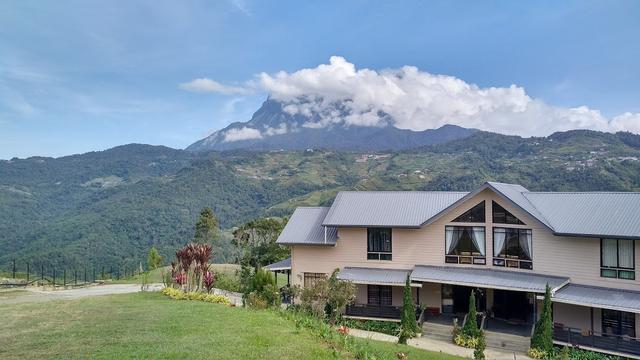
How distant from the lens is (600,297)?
18734 millimetres

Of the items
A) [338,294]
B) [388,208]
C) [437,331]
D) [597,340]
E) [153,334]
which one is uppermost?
[388,208]

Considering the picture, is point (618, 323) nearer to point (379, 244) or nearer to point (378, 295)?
point (378, 295)

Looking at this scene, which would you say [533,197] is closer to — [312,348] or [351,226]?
[351,226]

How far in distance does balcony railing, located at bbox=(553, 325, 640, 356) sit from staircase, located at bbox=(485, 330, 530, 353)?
1218 mm

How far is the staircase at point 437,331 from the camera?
21.5 meters

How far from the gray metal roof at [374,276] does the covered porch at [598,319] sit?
6.91 meters

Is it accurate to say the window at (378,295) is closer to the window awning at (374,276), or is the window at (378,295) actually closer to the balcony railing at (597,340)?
the window awning at (374,276)

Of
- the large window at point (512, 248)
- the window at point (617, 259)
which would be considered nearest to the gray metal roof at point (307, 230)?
the large window at point (512, 248)

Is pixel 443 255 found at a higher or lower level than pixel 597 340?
higher

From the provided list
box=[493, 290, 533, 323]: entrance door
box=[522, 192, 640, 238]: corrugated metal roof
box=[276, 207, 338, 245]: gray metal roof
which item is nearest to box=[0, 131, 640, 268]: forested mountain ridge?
box=[276, 207, 338, 245]: gray metal roof

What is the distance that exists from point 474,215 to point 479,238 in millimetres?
1158

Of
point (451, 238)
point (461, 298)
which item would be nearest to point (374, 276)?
point (451, 238)

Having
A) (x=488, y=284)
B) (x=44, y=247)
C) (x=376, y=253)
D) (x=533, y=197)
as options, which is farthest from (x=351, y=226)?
(x=44, y=247)

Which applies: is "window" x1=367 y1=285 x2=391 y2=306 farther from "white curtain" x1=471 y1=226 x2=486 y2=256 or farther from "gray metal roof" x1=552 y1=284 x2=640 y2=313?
"gray metal roof" x1=552 y1=284 x2=640 y2=313
